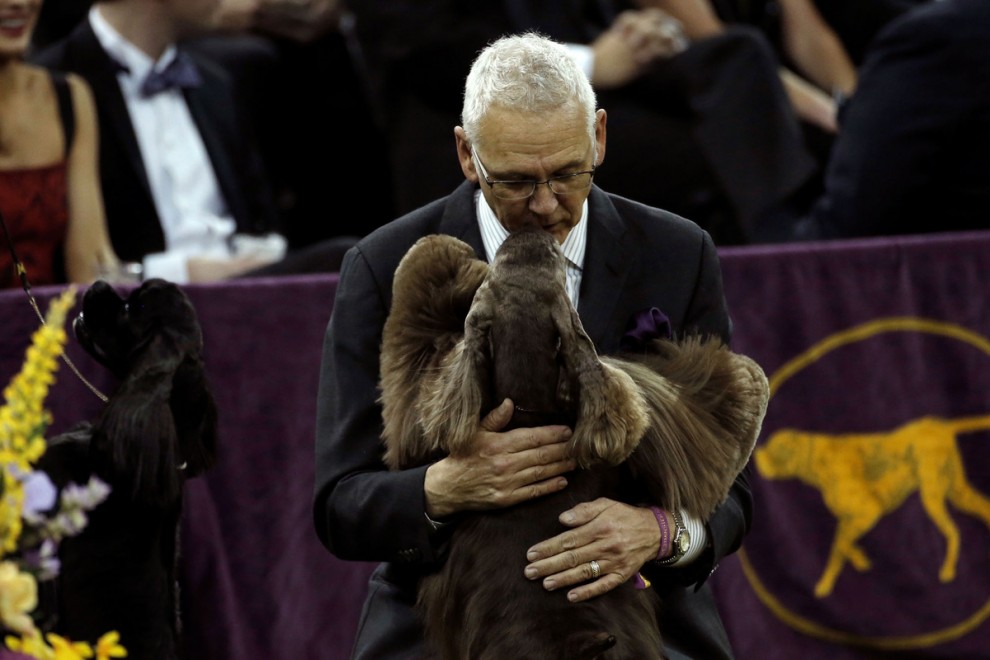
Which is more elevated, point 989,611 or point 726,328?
point 726,328

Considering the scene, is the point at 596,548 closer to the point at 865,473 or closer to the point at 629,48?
the point at 865,473

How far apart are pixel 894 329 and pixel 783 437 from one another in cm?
40

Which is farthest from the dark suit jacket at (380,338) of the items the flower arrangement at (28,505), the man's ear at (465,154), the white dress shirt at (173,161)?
the white dress shirt at (173,161)

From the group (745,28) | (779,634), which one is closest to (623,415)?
(779,634)

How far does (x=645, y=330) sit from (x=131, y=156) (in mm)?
2335

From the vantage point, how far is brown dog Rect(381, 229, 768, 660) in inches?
77.3

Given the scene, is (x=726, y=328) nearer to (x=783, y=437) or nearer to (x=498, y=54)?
(x=498, y=54)

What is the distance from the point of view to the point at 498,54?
7.29 feet

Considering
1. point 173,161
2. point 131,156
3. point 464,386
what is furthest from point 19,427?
point 173,161

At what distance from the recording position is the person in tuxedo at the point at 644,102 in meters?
4.61

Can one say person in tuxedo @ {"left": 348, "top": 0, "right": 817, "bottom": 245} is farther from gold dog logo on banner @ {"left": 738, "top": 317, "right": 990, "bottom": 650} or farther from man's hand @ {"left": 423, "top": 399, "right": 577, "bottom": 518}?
man's hand @ {"left": 423, "top": 399, "right": 577, "bottom": 518}

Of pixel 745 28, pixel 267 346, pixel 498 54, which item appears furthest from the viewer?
pixel 745 28

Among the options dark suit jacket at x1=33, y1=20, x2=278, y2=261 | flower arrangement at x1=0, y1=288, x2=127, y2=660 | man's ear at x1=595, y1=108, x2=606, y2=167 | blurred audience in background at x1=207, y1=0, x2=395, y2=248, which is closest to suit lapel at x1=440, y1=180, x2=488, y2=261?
man's ear at x1=595, y1=108, x2=606, y2=167

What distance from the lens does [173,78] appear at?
14.4 ft
